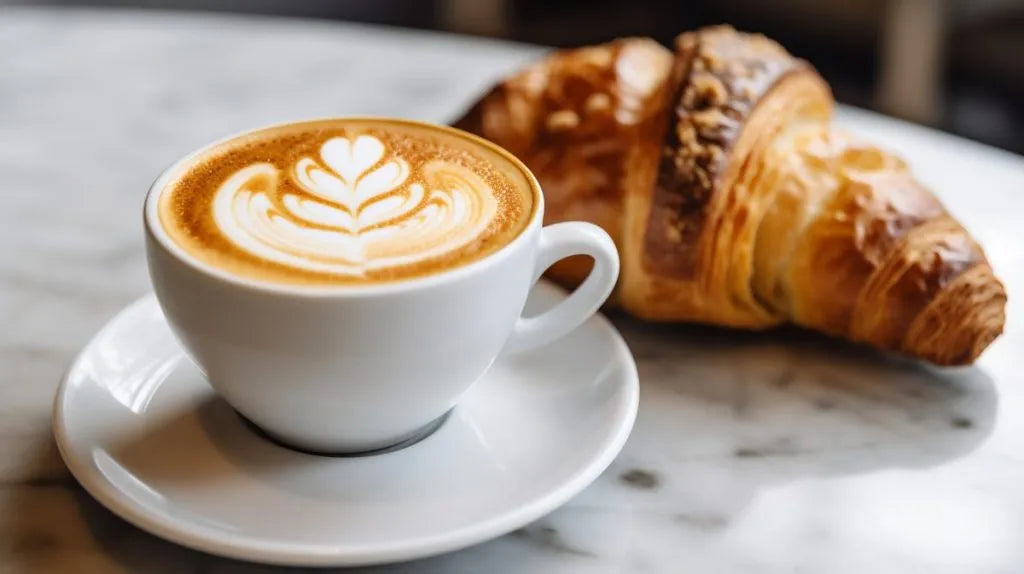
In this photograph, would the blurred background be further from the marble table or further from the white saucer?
the white saucer

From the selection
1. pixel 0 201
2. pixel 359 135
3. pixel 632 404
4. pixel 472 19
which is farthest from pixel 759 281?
pixel 472 19

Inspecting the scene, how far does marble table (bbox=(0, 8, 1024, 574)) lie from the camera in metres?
0.67

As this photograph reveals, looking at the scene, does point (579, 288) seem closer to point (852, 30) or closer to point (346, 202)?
point (346, 202)

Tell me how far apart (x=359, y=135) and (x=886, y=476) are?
42 centimetres

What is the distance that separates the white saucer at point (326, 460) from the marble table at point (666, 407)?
1.4 inches

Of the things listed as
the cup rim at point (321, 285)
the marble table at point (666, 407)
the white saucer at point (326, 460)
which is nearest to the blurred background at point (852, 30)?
the marble table at point (666, 407)

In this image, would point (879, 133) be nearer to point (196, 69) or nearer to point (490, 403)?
point (490, 403)

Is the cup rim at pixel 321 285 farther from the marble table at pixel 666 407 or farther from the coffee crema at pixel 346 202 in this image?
the marble table at pixel 666 407

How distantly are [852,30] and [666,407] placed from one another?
86.9 inches

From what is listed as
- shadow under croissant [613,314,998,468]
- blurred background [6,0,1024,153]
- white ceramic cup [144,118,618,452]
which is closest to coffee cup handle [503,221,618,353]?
white ceramic cup [144,118,618,452]

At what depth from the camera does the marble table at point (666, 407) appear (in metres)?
0.67

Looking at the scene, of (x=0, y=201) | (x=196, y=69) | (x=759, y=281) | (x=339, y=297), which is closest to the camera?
(x=339, y=297)

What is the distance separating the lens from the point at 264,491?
659 millimetres

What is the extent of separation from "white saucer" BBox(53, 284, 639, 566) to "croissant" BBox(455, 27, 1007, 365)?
112mm
